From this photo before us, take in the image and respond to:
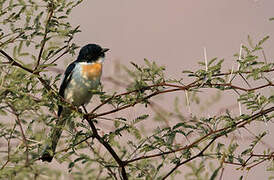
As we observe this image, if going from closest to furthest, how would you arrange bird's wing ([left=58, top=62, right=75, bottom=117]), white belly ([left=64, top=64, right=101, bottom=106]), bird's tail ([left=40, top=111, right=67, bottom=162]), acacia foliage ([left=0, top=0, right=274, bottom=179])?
acacia foliage ([left=0, top=0, right=274, bottom=179])
bird's tail ([left=40, top=111, right=67, bottom=162])
white belly ([left=64, top=64, right=101, bottom=106])
bird's wing ([left=58, top=62, right=75, bottom=117])

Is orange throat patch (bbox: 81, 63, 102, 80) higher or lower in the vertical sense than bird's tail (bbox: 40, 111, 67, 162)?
higher

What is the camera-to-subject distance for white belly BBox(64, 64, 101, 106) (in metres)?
3.96

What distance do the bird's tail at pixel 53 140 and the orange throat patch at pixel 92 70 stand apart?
3.93ft

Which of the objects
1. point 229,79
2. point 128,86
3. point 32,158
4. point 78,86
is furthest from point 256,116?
point 78,86

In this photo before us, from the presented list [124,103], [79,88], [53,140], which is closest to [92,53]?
[79,88]

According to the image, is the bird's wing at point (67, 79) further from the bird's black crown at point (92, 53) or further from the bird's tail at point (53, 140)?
the bird's tail at point (53, 140)

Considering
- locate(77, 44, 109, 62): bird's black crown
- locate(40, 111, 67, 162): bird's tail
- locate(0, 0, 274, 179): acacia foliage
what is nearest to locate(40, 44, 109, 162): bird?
locate(77, 44, 109, 62): bird's black crown

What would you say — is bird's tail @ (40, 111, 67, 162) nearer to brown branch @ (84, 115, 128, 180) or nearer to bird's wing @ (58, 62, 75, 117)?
brown branch @ (84, 115, 128, 180)

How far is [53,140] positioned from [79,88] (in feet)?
4.23

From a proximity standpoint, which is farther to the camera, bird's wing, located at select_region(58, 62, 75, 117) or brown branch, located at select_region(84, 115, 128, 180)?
bird's wing, located at select_region(58, 62, 75, 117)

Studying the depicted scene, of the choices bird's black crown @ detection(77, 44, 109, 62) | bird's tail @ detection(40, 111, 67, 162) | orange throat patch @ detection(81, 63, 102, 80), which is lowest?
bird's tail @ detection(40, 111, 67, 162)

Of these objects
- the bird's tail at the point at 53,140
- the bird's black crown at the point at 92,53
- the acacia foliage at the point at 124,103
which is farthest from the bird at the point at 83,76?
the acacia foliage at the point at 124,103

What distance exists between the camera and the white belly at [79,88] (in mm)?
3955

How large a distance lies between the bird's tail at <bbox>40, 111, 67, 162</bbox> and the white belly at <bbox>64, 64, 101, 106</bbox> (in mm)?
1050
